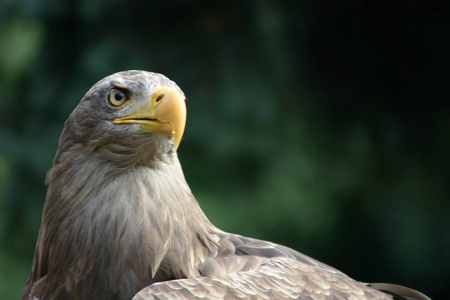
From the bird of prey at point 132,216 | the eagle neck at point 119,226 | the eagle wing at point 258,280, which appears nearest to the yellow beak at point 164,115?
the bird of prey at point 132,216

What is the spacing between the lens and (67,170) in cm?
256

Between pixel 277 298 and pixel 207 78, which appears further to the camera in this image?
pixel 207 78

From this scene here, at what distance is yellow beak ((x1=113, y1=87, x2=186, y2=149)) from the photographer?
7.71 feet

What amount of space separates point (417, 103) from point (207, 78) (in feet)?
5.50

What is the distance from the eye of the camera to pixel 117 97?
2482mm

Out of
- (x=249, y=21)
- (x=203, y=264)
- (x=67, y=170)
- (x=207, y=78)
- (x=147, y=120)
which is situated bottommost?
(x=203, y=264)

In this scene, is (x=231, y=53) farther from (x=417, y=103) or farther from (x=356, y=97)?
(x=417, y=103)

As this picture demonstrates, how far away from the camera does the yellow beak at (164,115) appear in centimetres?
235

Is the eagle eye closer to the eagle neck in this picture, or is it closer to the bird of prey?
the bird of prey

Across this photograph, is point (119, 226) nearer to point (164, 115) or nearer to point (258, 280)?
point (164, 115)

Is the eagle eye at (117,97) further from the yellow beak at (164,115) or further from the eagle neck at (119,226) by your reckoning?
the eagle neck at (119,226)

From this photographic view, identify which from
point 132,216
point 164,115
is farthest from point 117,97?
point 132,216

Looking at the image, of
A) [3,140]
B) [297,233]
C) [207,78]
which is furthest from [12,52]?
[297,233]

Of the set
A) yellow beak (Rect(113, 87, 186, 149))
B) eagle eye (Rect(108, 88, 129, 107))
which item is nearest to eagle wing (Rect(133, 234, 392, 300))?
yellow beak (Rect(113, 87, 186, 149))
